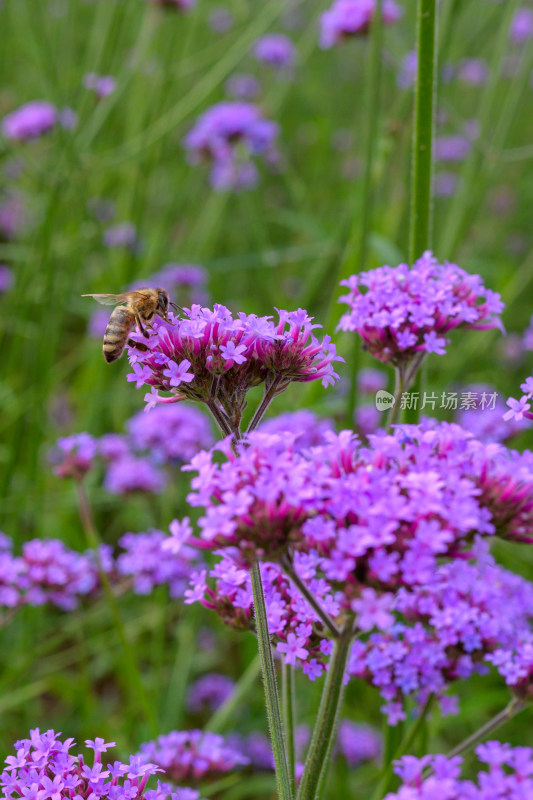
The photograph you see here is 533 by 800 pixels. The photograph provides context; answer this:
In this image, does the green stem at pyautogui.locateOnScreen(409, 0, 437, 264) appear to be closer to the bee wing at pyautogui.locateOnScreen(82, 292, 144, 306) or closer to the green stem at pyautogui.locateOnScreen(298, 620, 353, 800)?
the bee wing at pyautogui.locateOnScreen(82, 292, 144, 306)

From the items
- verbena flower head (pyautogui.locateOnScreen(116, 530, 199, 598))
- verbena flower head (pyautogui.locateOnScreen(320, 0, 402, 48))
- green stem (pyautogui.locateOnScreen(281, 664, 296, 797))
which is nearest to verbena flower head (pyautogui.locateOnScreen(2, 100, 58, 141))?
verbena flower head (pyautogui.locateOnScreen(320, 0, 402, 48))

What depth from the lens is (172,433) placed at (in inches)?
104

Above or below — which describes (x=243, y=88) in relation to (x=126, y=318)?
above

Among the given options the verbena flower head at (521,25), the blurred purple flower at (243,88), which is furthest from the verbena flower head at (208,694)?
the verbena flower head at (521,25)

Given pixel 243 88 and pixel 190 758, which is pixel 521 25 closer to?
pixel 243 88

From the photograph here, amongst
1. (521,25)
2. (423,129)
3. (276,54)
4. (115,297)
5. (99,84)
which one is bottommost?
(115,297)

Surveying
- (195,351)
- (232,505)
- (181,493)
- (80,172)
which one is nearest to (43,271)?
(80,172)

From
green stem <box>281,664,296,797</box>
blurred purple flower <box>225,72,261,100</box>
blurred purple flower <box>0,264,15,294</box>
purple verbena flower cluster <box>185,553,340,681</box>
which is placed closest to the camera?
purple verbena flower cluster <box>185,553,340,681</box>

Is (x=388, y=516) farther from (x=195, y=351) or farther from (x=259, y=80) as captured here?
(x=259, y=80)

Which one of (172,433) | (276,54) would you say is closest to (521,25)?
(276,54)

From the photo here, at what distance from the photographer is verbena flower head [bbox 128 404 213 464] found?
251cm

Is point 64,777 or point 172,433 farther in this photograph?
point 172,433

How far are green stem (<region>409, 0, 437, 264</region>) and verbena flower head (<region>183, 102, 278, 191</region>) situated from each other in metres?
1.79

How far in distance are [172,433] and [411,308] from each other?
149cm
